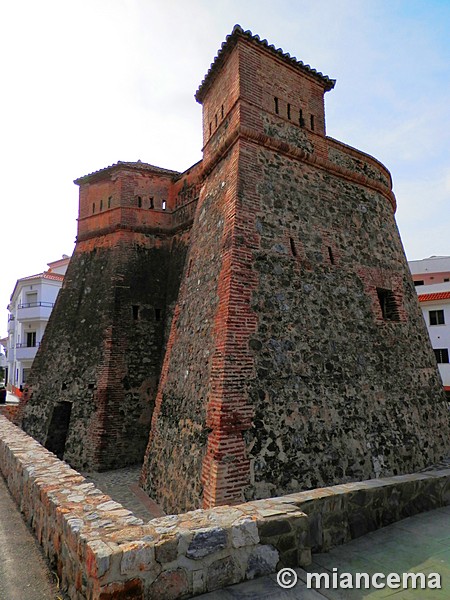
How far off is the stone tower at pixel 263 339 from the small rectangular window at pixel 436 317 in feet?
47.2

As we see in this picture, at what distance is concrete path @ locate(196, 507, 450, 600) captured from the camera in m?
2.68

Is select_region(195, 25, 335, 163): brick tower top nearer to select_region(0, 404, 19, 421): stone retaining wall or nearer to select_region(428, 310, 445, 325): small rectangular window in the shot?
select_region(0, 404, 19, 421): stone retaining wall

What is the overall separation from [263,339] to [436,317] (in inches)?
773

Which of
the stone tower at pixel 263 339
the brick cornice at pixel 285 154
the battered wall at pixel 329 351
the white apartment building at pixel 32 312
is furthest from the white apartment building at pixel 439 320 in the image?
the white apartment building at pixel 32 312

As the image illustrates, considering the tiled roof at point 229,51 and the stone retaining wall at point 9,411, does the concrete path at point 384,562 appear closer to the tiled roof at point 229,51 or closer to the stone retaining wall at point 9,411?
the tiled roof at point 229,51

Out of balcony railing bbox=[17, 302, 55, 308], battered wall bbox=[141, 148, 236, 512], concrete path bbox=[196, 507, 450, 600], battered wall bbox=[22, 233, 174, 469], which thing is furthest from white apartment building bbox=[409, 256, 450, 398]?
balcony railing bbox=[17, 302, 55, 308]

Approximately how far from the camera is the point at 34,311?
27531 millimetres

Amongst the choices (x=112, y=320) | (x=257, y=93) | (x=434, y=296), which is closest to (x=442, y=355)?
(x=434, y=296)

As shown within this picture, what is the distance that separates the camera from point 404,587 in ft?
9.44

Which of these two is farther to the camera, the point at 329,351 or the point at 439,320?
the point at 439,320

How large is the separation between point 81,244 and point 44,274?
16979 mm

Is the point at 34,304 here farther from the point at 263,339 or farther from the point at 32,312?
the point at 263,339

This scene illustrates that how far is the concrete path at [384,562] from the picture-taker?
8.78 feet

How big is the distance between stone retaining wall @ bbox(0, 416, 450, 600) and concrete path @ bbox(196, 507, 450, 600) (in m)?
0.09
